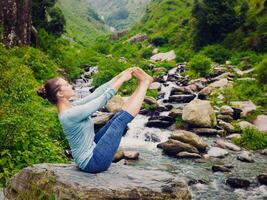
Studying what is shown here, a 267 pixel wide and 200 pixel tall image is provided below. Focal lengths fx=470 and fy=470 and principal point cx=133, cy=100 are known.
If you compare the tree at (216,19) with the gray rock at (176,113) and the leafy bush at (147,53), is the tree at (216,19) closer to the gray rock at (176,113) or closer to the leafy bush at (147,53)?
the leafy bush at (147,53)

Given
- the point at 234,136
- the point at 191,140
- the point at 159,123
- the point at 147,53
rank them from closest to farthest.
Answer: the point at 191,140 → the point at 234,136 → the point at 159,123 → the point at 147,53

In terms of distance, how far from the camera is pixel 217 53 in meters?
48.1

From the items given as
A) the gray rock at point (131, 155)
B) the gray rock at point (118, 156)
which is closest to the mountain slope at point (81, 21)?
the gray rock at point (131, 155)

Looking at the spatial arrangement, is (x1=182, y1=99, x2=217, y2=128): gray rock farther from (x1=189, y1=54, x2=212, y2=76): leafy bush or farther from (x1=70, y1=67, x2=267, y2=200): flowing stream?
(x1=189, y1=54, x2=212, y2=76): leafy bush

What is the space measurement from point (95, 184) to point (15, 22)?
73.8 ft

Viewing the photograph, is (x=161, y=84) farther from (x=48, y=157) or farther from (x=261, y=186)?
(x=48, y=157)

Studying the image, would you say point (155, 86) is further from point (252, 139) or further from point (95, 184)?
point (95, 184)

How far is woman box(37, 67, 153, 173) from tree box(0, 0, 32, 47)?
20850mm

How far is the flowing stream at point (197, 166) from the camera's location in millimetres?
15406

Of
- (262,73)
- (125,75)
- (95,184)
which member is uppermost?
(262,73)

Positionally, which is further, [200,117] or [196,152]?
[200,117]

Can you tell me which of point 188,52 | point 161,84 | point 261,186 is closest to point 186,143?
point 261,186

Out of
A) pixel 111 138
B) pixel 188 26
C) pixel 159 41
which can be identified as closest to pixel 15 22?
pixel 111 138

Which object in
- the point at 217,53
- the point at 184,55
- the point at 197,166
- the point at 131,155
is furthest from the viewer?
the point at 184,55
